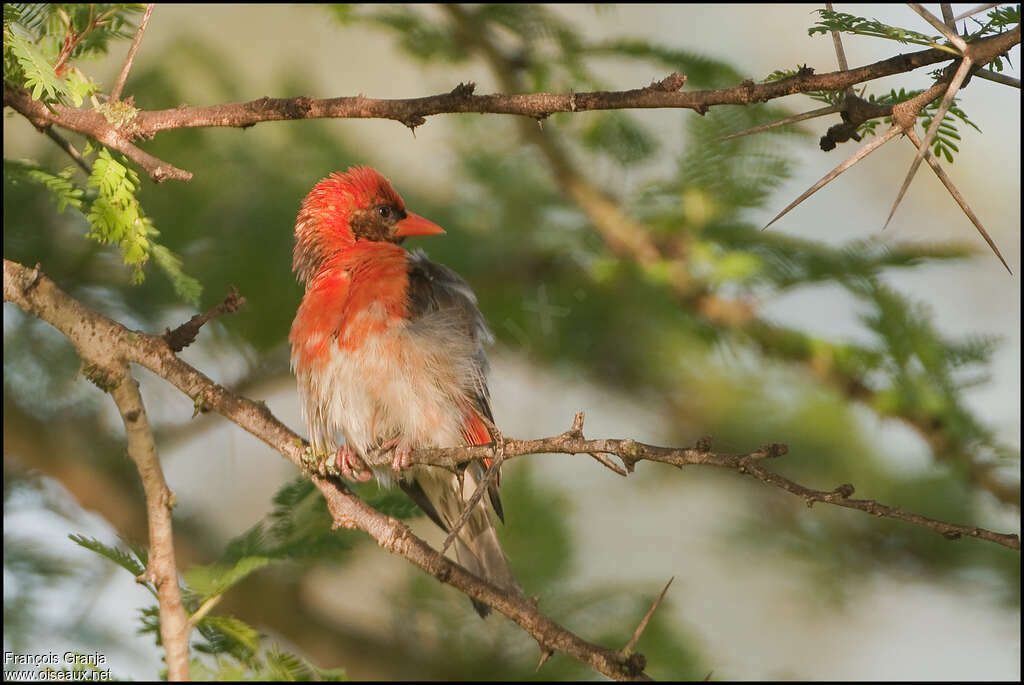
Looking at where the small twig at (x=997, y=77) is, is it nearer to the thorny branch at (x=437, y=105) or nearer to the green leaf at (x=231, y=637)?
the thorny branch at (x=437, y=105)

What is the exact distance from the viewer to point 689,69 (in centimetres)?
474

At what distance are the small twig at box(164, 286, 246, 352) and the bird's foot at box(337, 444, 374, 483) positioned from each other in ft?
2.78

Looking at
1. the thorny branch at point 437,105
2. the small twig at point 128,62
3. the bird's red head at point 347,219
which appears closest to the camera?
the thorny branch at point 437,105

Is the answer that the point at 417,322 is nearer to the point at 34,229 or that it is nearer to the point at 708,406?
the point at 34,229

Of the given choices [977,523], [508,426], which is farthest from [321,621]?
[977,523]

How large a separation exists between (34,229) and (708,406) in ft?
11.4

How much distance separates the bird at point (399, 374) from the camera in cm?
396

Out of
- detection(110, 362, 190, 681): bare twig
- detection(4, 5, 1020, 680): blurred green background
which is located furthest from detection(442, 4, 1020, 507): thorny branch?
detection(110, 362, 190, 681): bare twig

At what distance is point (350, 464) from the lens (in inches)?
155

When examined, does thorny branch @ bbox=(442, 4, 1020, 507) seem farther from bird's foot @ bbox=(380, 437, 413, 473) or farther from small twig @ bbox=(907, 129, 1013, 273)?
small twig @ bbox=(907, 129, 1013, 273)

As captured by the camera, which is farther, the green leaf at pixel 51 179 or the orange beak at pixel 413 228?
the orange beak at pixel 413 228

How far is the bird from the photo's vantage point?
3.96 meters

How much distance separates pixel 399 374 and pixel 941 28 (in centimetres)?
238

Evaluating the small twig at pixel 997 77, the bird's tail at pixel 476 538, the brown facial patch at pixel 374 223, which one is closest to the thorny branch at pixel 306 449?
the bird's tail at pixel 476 538
